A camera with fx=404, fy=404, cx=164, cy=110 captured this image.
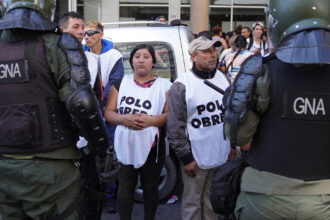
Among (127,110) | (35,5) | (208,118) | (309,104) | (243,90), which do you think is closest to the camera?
(309,104)

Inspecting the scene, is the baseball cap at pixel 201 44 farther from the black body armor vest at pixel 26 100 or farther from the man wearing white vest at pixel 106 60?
the black body armor vest at pixel 26 100

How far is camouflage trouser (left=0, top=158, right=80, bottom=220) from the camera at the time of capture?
7.80 feet

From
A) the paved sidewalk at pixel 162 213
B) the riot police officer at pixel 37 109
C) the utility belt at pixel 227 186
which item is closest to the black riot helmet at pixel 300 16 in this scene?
the utility belt at pixel 227 186

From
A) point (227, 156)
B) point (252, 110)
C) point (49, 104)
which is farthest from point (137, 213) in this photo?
point (252, 110)

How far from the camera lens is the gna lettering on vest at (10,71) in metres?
2.37

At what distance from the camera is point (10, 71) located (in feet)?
7.80

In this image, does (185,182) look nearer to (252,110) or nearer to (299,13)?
(252,110)

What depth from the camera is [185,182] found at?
346cm

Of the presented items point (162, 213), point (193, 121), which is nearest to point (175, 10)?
point (162, 213)

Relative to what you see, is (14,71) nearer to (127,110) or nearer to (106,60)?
(127,110)

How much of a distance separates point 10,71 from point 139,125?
1347 mm

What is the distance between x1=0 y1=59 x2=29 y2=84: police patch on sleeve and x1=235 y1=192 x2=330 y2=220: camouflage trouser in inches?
58.8

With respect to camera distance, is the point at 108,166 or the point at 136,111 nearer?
the point at 108,166

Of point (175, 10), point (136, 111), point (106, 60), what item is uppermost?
point (175, 10)
